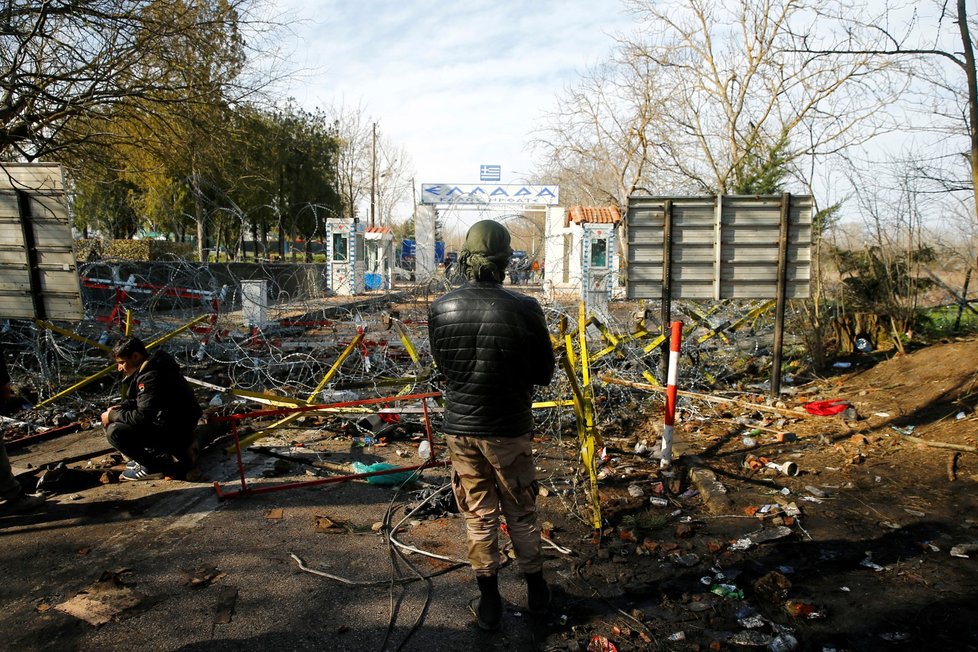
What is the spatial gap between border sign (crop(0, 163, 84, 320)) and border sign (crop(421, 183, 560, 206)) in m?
20.2

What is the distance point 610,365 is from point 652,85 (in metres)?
15.3

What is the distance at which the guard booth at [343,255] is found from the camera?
23.0m

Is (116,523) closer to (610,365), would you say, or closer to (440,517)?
(440,517)

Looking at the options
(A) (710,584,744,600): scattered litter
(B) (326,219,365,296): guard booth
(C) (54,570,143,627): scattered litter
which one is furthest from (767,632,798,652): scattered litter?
(B) (326,219,365,296): guard booth

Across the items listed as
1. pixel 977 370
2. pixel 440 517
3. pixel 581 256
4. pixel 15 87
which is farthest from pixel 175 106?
pixel 581 256

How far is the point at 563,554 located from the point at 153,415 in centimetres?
317

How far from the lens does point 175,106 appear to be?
959 cm

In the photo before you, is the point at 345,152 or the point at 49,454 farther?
the point at 345,152

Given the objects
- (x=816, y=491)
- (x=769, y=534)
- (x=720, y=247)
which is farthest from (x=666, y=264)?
(x=769, y=534)

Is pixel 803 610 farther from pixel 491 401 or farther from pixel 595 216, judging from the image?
pixel 595 216

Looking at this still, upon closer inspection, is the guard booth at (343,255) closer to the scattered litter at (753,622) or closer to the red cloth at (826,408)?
the red cloth at (826,408)

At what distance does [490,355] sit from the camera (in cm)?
288

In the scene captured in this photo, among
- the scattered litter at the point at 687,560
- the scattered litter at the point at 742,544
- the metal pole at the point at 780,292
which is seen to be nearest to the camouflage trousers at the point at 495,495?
the scattered litter at the point at 687,560

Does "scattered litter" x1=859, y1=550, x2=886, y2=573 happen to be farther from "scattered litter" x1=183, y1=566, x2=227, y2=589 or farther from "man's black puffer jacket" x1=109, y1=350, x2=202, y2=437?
"man's black puffer jacket" x1=109, y1=350, x2=202, y2=437
